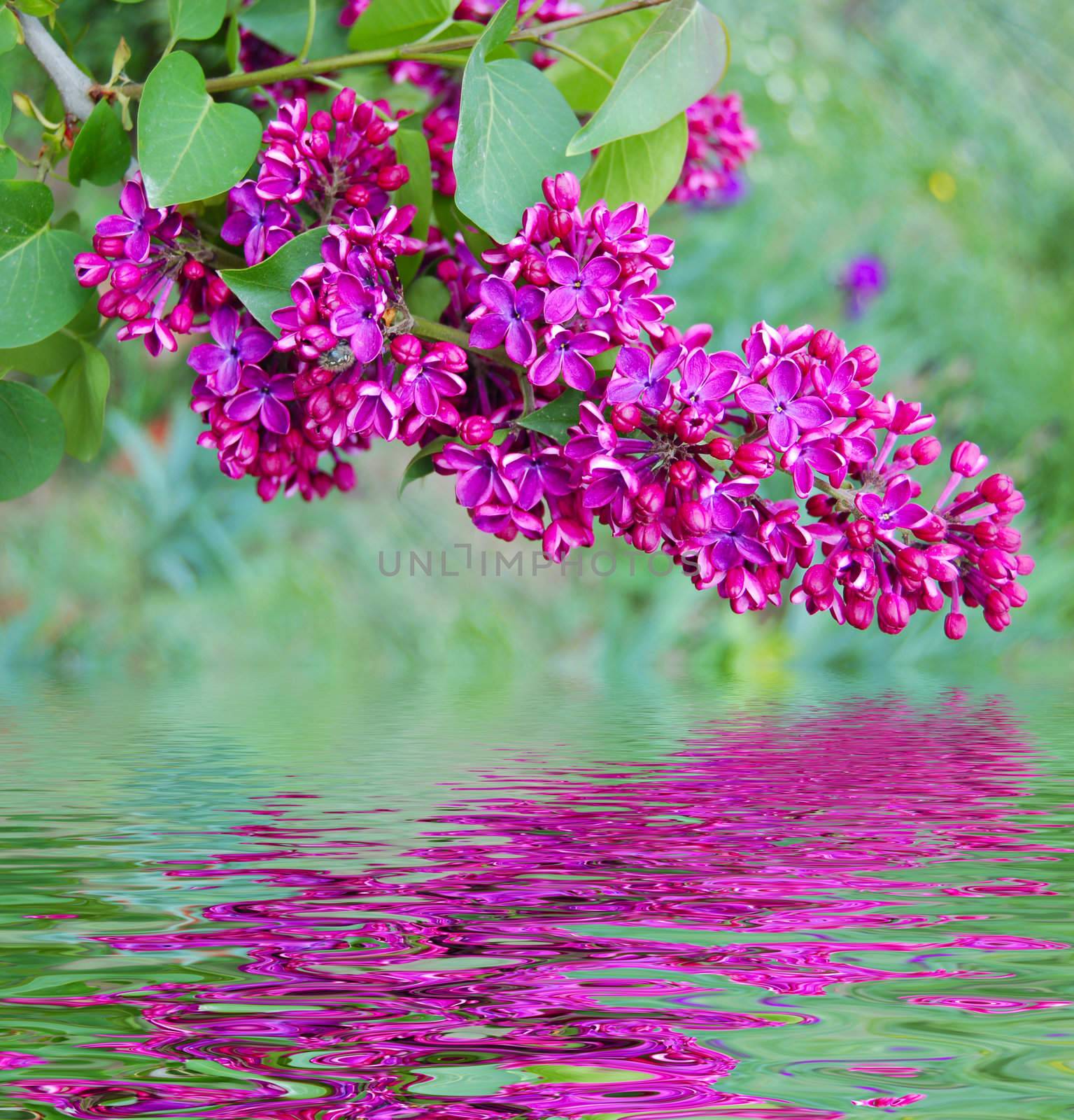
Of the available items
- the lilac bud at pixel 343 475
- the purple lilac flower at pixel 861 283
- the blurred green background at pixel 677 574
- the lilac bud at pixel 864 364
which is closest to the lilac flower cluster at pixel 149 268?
the lilac bud at pixel 343 475

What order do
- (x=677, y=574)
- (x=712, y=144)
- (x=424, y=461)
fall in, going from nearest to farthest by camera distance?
1. (x=424, y=461)
2. (x=712, y=144)
3. (x=677, y=574)

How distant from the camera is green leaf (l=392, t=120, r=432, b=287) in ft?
1.49

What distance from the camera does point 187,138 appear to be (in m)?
0.42

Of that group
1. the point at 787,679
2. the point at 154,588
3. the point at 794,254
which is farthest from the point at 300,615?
the point at 794,254

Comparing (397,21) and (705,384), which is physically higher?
(397,21)

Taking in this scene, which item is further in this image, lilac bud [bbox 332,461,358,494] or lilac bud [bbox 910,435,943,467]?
lilac bud [bbox 332,461,358,494]

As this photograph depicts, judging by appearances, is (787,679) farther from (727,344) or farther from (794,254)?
(794,254)

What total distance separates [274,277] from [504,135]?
90mm

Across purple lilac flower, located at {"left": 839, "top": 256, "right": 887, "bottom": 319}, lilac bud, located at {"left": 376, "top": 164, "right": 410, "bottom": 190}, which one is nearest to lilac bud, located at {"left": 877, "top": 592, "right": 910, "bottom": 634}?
lilac bud, located at {"left": 376, "top": 164, "right": 410, "bottom": 190}

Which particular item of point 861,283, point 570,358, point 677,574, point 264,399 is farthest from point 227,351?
point 861,283

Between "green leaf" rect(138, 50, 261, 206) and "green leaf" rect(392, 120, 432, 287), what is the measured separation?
5 cm

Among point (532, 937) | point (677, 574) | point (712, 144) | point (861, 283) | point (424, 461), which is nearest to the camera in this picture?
point (532, 937)

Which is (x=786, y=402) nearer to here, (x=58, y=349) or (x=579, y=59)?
(x=579, y=59)

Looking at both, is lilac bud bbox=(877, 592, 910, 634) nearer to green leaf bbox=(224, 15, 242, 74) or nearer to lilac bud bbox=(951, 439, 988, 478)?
lilac bud bbox=(951, 439, 988, 478)
